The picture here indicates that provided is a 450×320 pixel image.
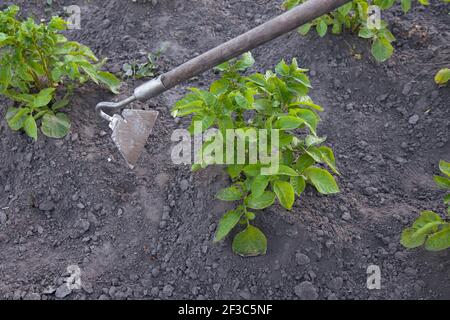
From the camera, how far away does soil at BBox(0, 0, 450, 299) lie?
235cm

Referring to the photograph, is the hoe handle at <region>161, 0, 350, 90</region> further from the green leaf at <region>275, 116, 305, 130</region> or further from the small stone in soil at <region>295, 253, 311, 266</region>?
the small stone in soil at <region>295, 253, 311, 266</region>

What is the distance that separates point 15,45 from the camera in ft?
8.66

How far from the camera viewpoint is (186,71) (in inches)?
91.9

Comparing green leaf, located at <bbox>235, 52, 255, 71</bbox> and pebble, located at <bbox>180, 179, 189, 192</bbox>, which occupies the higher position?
green leaf, located at <bbox>235, 52, 255, 71</bbox>

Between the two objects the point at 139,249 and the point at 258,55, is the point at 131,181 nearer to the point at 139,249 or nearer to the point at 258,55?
the point at 139,249

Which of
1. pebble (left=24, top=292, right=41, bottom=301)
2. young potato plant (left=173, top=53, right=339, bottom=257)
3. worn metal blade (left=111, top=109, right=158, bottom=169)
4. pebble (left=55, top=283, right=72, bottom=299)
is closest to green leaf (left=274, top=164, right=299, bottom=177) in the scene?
young potato plant (left=173, top=53, right=339, bottom=257)

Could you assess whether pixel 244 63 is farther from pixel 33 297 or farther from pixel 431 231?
pixel 33 297

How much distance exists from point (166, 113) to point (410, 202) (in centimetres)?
137

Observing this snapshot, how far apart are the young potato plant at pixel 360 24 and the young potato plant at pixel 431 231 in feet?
3.38

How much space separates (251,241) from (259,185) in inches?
11.1

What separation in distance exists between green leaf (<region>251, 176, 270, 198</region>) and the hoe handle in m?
0.51

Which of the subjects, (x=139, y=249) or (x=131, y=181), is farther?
(x=131, y=181)

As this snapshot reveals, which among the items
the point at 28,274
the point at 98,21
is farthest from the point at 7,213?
the point at 98,21

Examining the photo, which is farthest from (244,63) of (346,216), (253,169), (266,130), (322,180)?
(346,216)
